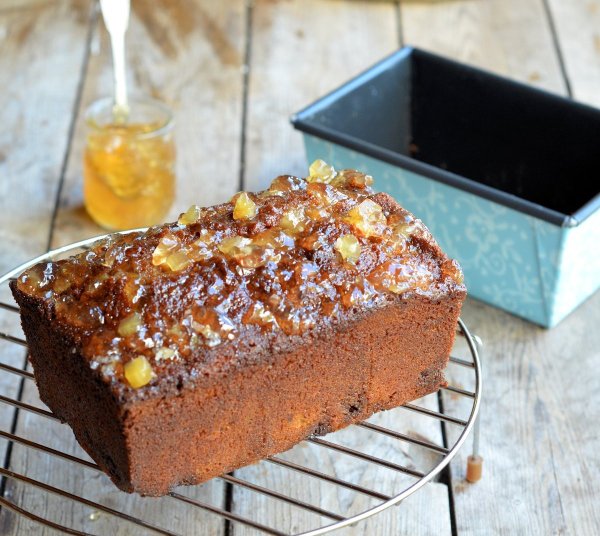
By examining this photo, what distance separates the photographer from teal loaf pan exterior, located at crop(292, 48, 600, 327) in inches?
67.4

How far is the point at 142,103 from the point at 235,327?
1045 mm

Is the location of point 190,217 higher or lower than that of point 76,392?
higher

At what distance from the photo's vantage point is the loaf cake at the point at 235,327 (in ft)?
3.83

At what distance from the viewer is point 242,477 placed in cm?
153

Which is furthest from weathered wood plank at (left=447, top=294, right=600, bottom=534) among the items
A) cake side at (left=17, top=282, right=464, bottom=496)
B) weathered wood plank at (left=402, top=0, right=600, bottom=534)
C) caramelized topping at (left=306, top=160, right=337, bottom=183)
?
caramelized topping at (left=306, top=160, right=337, bottom=183)

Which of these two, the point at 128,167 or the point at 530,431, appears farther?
the point at 128,167

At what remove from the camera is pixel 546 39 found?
2688 mm

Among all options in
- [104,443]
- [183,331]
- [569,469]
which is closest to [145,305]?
[183,331]

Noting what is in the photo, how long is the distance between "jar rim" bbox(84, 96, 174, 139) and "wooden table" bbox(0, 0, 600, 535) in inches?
7.9

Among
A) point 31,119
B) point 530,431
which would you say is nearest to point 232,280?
point 530,431

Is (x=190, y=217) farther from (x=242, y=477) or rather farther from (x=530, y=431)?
(x=530, y=431)

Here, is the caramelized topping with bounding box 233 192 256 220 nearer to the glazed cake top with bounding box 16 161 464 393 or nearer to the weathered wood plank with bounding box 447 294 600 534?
the glazed cake top with bounding box 16 161 464 393

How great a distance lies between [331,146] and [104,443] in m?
0.87

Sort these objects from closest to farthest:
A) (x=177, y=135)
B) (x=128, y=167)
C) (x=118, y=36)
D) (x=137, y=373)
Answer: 1. (x=137, y=373)
2. (x=118, y=36)
3. (x=128, y=167)
4. (x=177, y=135)
